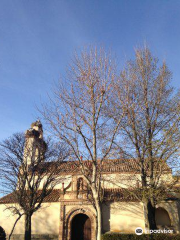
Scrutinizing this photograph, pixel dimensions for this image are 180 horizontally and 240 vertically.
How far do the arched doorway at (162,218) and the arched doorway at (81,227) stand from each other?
657cm

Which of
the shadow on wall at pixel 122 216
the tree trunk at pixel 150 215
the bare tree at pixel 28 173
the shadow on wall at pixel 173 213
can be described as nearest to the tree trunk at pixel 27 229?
the bare tree at pixel 28 173

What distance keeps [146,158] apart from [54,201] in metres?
12.6

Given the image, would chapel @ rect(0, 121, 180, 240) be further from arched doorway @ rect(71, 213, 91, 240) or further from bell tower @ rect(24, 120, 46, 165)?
bell tower @ rect(24, 120, 46, 165)

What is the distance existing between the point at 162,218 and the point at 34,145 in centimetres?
1402

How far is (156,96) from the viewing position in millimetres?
12258

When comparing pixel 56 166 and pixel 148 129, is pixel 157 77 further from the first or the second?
pixel 56 166

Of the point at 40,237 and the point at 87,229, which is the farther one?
the point at 87,229

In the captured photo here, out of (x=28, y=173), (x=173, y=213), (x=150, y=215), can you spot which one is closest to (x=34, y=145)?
(x=28, y=173)

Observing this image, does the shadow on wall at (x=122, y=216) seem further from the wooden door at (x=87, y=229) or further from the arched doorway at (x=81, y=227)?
the arched doorway at (x=81, y=227)

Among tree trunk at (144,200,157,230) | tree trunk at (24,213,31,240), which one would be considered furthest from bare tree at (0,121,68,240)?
tree trunk at (144,200,157,230)

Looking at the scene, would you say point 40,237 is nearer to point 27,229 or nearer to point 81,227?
point 81,227

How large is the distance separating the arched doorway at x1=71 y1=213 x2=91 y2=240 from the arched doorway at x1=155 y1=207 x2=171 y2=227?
657 centimetres

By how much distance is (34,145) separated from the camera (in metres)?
20.0

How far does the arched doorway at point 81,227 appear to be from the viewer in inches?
761
